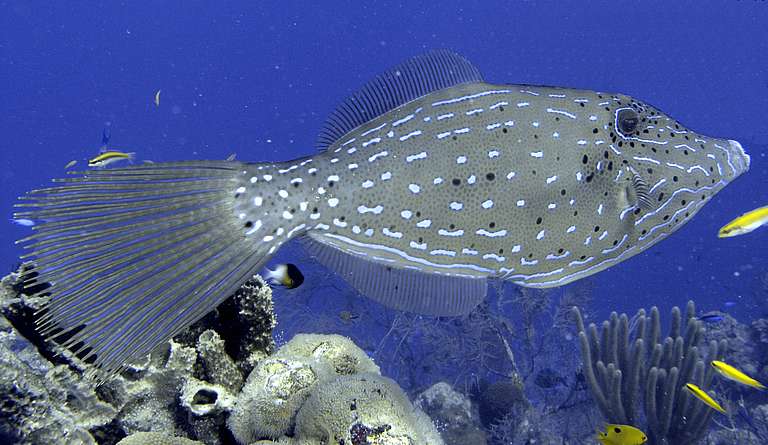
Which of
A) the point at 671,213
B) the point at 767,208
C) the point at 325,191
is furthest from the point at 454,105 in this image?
the point at 767,208

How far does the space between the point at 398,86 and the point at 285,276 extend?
2650mm

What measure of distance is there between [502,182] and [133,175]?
1.70 m

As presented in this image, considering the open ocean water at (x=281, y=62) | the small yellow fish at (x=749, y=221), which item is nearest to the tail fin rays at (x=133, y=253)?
the small yellow fish at (x=749, y=221)

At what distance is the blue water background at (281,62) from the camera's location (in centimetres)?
10225

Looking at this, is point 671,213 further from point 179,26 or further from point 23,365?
point 179,26

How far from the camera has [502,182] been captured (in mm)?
2512

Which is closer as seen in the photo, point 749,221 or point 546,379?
point 749,221

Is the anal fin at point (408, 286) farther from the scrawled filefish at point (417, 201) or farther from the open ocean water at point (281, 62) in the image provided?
the open ocean water at point (281, 62)

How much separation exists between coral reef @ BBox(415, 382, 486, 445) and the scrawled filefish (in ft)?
20.2

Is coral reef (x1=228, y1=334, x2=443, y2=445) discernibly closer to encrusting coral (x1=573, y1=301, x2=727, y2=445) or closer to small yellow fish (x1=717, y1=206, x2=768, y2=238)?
encrusting coral (x1=573, y1=301, x2=727, y2=445)

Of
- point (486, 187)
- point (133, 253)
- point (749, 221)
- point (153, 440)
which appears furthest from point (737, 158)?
point (153, 440)

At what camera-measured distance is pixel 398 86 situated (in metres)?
2.65

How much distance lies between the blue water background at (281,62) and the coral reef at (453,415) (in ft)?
285

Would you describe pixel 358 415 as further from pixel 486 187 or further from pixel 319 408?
pixel 486 187
